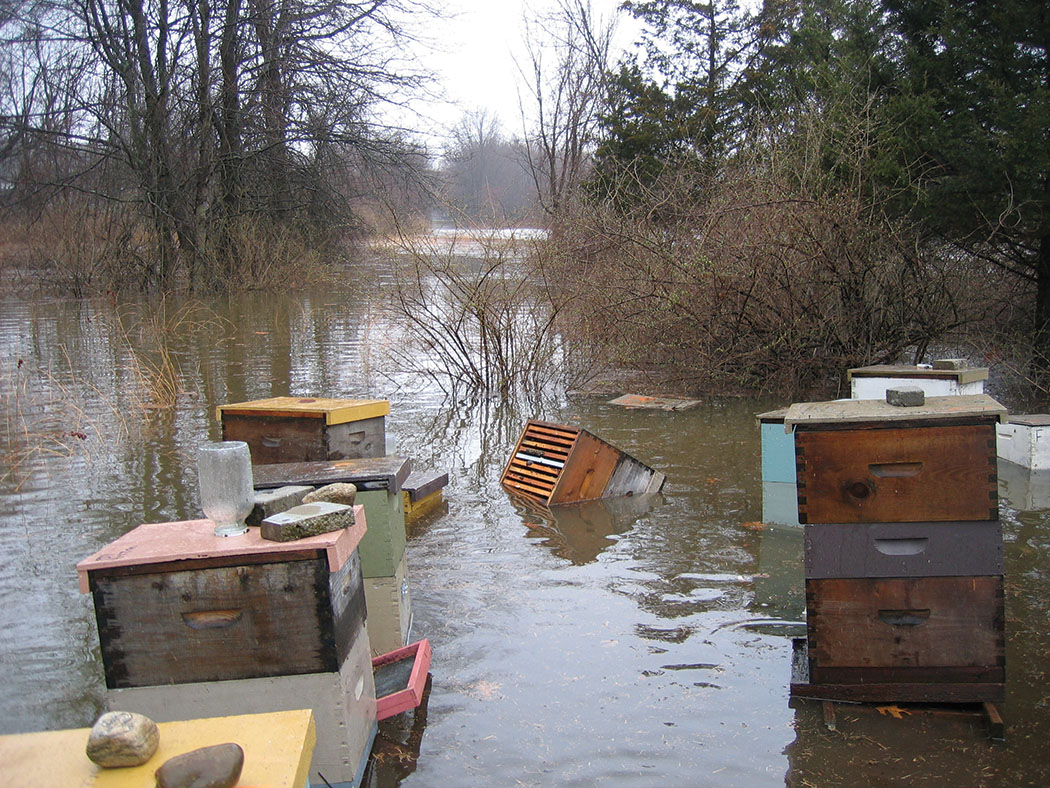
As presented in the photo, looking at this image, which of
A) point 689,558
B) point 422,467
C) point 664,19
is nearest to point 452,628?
point 689,558

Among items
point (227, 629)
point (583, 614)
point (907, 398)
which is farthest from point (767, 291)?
point (227, 629)

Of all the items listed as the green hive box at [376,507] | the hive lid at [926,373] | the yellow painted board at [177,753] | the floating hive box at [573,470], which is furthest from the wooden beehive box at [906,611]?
the hive lid at [926,373]

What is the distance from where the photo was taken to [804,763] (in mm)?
3543

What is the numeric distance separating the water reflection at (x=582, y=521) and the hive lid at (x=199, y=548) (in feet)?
9.39

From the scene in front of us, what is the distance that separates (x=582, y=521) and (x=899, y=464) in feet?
10.6

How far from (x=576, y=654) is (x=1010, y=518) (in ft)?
12.0

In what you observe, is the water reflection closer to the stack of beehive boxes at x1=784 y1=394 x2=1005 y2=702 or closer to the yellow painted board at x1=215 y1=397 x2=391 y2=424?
the yellow painted board at x1=215 y1=397 x2=391 y2=424

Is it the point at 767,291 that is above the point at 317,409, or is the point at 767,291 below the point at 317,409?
above

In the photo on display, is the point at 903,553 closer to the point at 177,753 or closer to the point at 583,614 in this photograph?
the point at 583,614

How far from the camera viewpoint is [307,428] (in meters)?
6.00

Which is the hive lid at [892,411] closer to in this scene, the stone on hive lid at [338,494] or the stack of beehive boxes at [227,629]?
the stone on hive lid at [338,494]

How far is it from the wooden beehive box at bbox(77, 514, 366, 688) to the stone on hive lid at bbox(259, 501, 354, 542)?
34 millimetres

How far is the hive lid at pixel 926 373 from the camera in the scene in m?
7.07

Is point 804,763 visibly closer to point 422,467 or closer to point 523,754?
point 523,754
